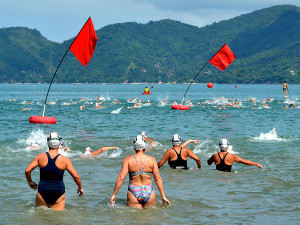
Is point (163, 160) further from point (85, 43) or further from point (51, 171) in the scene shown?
point (85, 43)

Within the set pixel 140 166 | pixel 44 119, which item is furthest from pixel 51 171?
pixel 44 119

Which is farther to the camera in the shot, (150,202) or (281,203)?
(281,203)

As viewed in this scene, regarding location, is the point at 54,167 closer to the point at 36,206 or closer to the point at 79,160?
the point at 36,206

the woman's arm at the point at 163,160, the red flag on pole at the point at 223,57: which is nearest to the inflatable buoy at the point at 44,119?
the red flag on pole at the point at 223,57

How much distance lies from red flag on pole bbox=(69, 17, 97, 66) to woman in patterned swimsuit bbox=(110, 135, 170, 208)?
1252 centimetres

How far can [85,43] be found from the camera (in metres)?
21.0

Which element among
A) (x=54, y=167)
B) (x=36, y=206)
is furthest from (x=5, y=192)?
(x=54, y=167)

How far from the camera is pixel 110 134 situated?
89.8 feet

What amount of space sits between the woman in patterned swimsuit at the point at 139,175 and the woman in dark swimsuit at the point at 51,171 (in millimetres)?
953

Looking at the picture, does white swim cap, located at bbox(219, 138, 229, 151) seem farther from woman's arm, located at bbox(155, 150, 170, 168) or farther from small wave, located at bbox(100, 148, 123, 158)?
small wave, located at bbox(100, 148, 123, 158)

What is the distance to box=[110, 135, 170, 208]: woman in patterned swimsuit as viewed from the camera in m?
8.86

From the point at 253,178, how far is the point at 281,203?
3.04m

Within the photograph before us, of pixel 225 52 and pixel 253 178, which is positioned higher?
pixel 225 52

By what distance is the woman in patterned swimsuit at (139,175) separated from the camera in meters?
8.86
